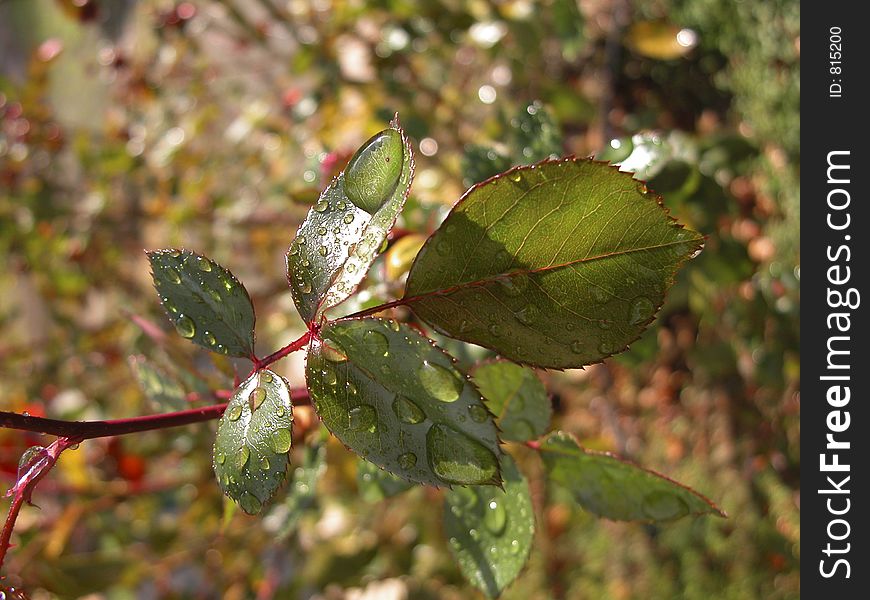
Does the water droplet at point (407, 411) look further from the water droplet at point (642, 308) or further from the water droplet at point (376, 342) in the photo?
the water droplet at point (642, 308)

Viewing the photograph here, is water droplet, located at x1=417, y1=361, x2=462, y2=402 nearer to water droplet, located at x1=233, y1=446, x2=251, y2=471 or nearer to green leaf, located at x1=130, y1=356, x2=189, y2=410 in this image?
water droplet, located at x1=233, y1=446, x2=251, y2=471

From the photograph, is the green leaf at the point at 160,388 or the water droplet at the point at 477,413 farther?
the green leaf at the point at 160,388

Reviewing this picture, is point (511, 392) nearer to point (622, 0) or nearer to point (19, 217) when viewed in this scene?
point (622, 0)

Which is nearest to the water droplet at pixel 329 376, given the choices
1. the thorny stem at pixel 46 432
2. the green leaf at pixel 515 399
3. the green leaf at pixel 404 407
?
the green leaf at pixel 404 407

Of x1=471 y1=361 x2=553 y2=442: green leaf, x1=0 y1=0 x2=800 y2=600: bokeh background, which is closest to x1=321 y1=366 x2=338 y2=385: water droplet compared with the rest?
x1=471 y1=361 x2=553 y2=442: green leaf
